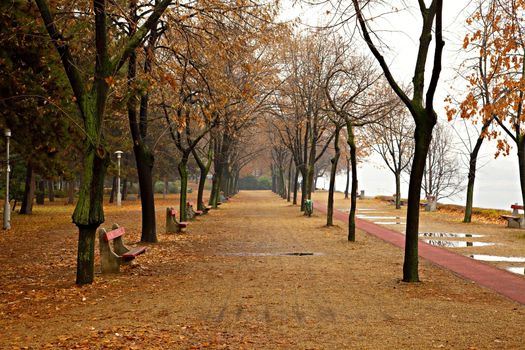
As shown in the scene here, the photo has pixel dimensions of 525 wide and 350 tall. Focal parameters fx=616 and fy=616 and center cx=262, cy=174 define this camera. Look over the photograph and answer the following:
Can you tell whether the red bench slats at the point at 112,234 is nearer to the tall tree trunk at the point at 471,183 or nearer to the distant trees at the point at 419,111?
the distant trees at the point at 419,111

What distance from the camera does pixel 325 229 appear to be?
2356 cm

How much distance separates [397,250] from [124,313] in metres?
10.1

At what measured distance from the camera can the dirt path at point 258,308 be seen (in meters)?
6.80

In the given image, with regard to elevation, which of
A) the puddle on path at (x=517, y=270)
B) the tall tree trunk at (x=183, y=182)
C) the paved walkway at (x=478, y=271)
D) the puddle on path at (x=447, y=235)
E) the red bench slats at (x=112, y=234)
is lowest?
the paved walkway at (x=478, y=271)

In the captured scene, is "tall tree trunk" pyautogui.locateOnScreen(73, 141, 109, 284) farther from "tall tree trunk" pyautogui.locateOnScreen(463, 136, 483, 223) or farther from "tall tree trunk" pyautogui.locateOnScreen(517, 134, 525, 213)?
"tall tree trunk" pyautogui.locateOnScreen(463, 136, 483, 223)

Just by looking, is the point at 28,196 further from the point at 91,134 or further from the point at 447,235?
the point at 91,134

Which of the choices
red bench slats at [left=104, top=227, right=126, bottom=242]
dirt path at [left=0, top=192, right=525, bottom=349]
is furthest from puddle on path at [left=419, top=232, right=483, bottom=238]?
red bench slats at [left=104, top=227, right=126, bottom=242]

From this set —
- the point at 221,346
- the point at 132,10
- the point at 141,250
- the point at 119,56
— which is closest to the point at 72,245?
the point at 141,250

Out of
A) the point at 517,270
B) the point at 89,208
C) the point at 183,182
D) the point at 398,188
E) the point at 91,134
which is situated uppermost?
the point at 91,134

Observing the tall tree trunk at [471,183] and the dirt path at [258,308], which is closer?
the dirt path at [258,308]

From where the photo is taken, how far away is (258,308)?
8422mm

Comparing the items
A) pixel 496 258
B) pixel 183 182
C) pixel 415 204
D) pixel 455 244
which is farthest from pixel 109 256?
pixel 183 182

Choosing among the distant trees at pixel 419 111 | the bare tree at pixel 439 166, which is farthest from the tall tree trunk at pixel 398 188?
the distant trees at pixel 419 111

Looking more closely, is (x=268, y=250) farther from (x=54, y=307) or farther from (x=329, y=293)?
(x=54, y=307)
